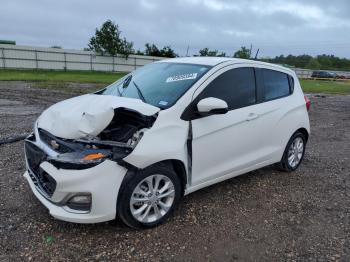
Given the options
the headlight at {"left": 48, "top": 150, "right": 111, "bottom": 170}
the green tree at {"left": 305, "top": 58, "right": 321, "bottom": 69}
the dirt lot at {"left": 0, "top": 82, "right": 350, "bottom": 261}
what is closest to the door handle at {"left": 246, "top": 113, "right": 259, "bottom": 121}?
the dirt lot at {"left": 0, "top": 82, "right": 350, "bottom": 261}

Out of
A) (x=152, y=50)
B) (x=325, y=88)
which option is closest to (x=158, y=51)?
(x=152, y=50)

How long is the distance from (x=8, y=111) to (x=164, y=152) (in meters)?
7.94

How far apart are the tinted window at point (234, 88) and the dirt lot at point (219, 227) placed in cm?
124

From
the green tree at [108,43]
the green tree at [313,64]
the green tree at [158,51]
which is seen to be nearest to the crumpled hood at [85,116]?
the green tree at [108,43]

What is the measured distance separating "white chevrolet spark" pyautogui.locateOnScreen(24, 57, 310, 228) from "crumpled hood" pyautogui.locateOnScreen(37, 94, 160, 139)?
0.03 ft

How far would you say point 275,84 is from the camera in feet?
18.0

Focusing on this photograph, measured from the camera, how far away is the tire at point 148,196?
3.61m

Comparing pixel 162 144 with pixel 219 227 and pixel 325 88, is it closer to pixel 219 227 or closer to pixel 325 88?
pixel 219 227

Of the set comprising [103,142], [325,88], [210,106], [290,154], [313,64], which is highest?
[210,106]

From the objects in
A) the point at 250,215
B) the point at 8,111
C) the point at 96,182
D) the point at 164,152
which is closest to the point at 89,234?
the point at 96,182

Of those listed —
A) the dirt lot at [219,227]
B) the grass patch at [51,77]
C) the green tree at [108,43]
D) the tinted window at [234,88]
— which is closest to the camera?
the dirt lot at [219,227]

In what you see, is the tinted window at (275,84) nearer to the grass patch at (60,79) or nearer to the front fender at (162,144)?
the front fender at (162,144)

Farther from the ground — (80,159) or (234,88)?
(234,88)

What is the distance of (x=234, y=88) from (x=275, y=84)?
1.05 metres
